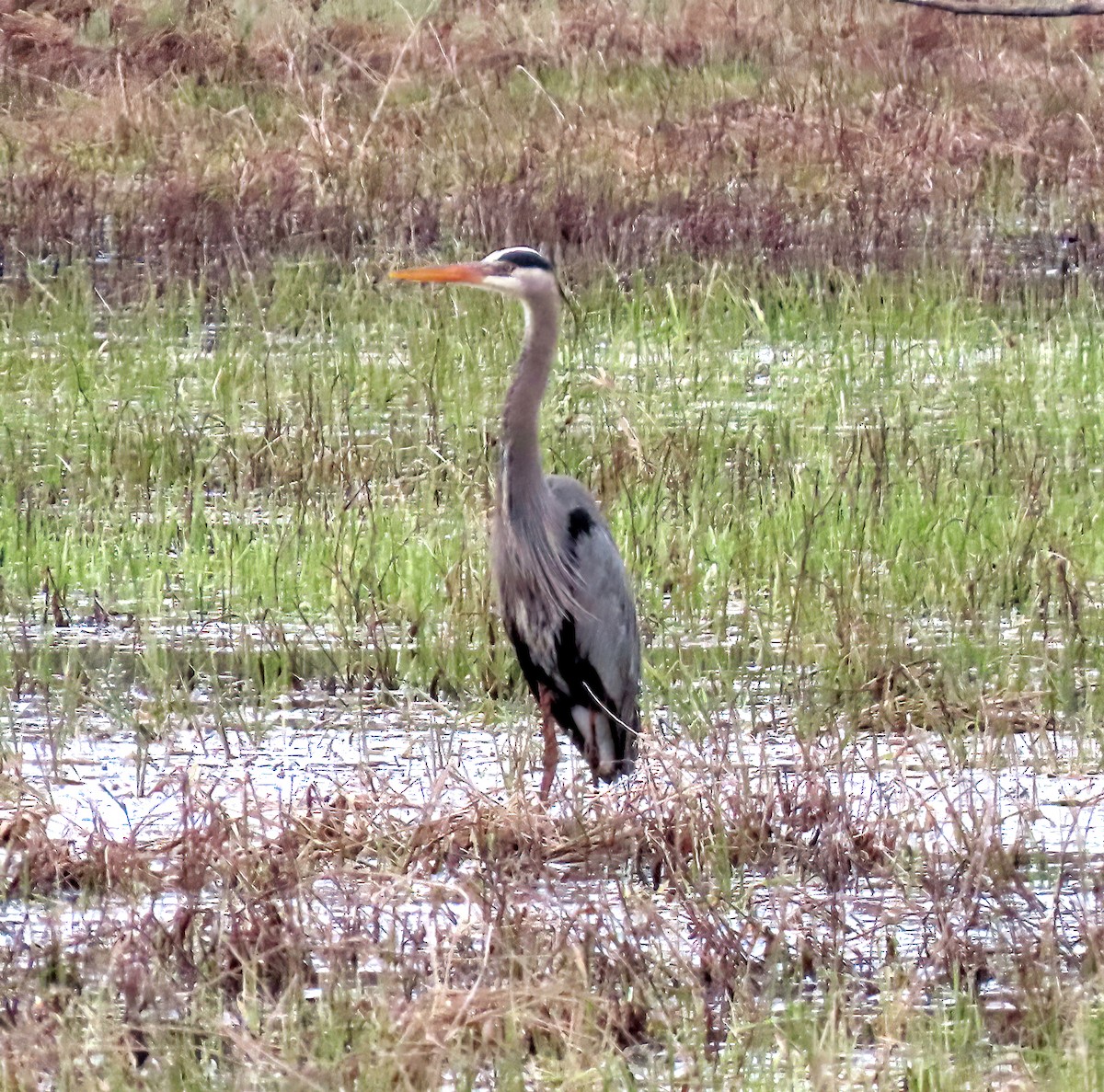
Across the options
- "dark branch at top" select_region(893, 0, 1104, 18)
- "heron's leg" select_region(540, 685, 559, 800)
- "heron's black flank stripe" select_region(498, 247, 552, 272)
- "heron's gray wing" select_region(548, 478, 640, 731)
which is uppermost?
"dark branch at top" select_region(893, 0, 1104, 18)

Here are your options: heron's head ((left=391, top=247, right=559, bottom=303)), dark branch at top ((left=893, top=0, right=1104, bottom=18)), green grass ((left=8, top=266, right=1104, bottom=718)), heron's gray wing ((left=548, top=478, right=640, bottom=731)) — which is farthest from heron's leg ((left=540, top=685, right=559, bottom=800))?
dark branch at top ((left=893, top=0, right=1104, bottom=18))

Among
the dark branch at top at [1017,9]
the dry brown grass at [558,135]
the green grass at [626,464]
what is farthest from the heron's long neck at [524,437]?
the dry brown grass at [558,135]

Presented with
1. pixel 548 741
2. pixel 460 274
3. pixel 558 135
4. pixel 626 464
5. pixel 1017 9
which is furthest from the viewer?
pixel 558 135

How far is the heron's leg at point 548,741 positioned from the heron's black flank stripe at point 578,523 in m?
0.32

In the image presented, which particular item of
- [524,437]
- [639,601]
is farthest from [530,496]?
[639,601]

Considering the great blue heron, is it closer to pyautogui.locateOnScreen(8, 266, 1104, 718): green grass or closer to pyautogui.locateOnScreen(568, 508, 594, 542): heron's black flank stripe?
pyautogui.locateOnScreen(568, 508, 594, 542): heron's black flank stripe

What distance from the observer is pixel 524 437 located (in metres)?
4.70

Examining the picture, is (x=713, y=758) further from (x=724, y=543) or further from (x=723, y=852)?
(x=724, y=543)

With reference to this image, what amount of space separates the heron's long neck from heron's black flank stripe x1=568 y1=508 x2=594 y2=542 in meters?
0.09

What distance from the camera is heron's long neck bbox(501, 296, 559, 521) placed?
468cm

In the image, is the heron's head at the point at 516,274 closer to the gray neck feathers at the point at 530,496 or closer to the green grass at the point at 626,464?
the gray neck feathers at the point at 530,496

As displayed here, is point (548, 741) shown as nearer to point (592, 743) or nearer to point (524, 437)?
point (592, 743)

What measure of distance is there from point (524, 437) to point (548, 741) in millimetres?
615

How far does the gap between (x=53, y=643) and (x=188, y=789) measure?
164cm
